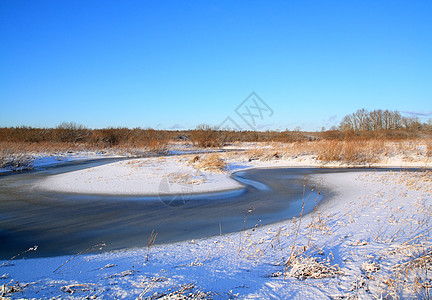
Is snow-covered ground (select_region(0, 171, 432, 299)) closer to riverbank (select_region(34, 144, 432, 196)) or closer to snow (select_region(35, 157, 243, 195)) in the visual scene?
snow (select_region(35, 157, 243, 195))

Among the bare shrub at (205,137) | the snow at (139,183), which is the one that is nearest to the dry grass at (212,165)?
the snow at (139,183)

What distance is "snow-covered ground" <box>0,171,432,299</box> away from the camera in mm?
2596

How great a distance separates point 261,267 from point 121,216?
4009 mm

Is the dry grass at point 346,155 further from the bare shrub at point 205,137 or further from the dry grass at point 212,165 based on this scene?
the bare shrub at point 205,137

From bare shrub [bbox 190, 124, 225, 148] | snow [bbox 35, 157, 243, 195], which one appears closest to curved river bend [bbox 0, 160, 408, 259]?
snow [bbox 35, 157, 243, 195]

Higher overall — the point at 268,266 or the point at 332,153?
the point at 332,153

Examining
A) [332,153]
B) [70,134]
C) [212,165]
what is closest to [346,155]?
[332,153]

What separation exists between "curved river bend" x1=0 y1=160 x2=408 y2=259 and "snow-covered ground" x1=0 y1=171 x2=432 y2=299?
0.71m

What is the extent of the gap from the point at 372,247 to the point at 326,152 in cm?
1548

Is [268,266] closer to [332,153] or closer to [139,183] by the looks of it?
[139,183]

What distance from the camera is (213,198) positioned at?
27.3ft

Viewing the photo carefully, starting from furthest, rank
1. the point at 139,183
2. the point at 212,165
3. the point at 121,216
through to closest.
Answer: the point at 212,165 < the point at 139,183 < the point at 121,216

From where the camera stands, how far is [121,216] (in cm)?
625

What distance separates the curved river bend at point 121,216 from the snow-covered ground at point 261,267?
713mm
